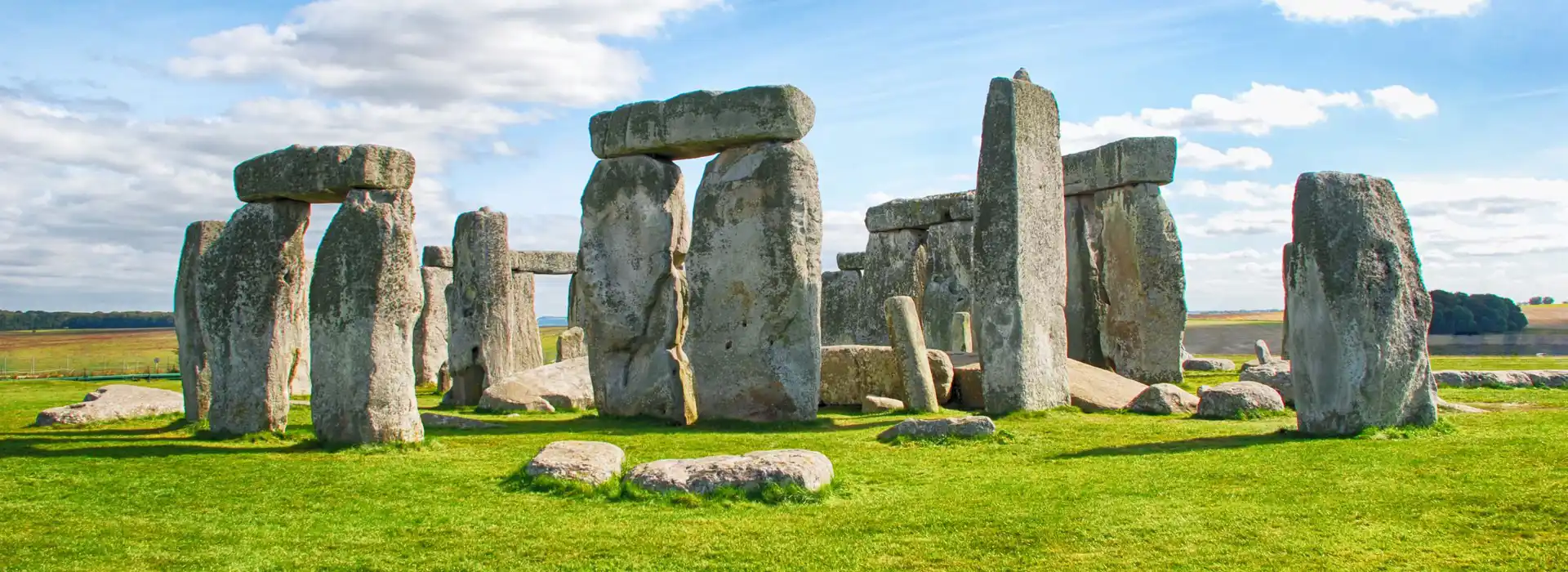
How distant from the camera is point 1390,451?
8.09 meters

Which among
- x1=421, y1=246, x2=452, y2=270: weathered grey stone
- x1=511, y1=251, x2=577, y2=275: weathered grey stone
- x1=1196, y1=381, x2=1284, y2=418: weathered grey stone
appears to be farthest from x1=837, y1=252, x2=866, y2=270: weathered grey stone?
x1=1196, y1=381, x2=1284, y2=418: weathered grey stone

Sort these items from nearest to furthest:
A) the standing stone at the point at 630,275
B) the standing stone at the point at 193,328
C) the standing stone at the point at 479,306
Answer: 1. the standing stone at the point at 193,328
2. the standing stone at the point at 630,275
3. the standing stone at the point at 479,306

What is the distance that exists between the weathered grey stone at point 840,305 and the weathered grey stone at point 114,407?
41.9 feet

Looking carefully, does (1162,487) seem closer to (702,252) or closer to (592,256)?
(702,252)

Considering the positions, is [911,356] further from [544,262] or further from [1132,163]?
[544,262]

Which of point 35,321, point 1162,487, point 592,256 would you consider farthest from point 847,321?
point 35,321

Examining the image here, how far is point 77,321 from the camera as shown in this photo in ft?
273

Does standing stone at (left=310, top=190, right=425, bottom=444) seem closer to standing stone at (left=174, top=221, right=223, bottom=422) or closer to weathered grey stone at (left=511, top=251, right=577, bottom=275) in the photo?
standing stone at (left=174, top=221, right=223, bottom=422)

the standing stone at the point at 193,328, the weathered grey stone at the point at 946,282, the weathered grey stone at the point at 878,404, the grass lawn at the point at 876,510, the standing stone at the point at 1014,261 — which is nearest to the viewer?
the grass lawn at the point at 876,510

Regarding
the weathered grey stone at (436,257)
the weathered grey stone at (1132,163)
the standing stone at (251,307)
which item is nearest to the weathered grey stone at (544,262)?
the weathered grey stone at (436,257)

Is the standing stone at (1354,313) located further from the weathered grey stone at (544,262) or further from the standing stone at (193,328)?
the weathered grey stone at (544,262)

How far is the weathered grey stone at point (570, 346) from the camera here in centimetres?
1766

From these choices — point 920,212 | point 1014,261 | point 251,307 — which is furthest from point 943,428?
point 920,212

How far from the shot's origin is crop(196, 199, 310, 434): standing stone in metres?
10.1
